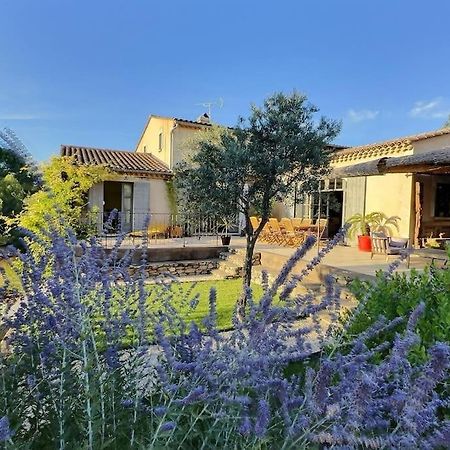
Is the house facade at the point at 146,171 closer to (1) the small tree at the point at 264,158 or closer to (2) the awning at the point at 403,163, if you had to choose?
(2) the awning at the point at 403,163

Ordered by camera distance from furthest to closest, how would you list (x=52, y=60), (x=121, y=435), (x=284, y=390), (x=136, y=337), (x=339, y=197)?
(x=339, y=197) < (x=52, y=60) < (x=136, y=337) < (x=121, y=435) < (x=284, y=390)

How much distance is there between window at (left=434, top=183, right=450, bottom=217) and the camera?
49.8 feet

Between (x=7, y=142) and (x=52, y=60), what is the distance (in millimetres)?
17776

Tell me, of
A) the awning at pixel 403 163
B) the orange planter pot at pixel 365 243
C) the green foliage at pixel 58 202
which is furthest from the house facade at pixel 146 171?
the awning at pixel 403 163

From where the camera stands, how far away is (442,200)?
50.4ft

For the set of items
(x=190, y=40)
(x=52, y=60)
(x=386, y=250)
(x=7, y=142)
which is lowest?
(x=386, y=250)

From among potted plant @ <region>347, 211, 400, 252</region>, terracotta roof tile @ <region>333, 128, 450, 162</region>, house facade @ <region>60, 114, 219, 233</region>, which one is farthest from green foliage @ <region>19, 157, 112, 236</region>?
potted plant @ <region>347, 211, 400, 252</region>

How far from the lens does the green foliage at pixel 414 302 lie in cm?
253

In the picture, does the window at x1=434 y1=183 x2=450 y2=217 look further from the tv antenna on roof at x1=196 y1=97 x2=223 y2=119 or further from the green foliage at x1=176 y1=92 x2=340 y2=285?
the tv antenna on roof at x1=196 y1=97 x2=223 y2=119

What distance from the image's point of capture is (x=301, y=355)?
1.87 m

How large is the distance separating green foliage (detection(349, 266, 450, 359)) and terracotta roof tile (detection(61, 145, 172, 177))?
17.7 metres

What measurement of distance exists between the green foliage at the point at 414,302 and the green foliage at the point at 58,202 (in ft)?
6.73

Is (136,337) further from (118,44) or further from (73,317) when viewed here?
(118,44)

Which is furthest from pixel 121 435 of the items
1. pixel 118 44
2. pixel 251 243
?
pixel 118 44
